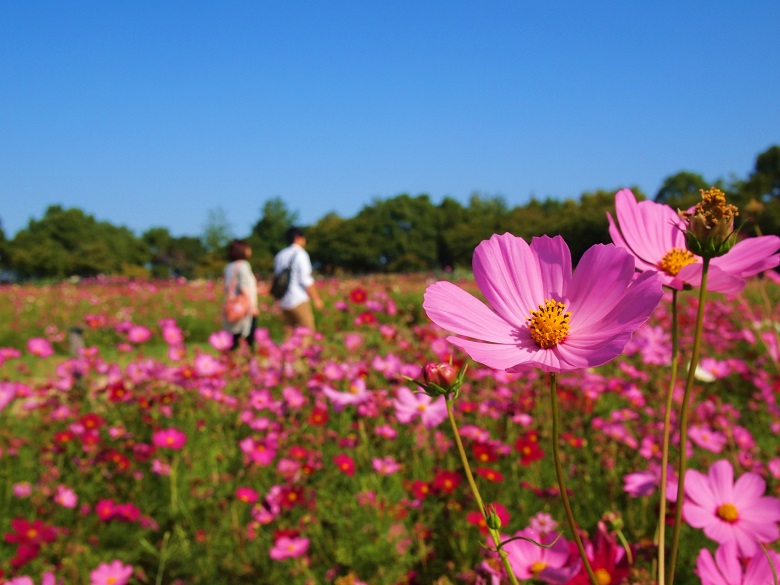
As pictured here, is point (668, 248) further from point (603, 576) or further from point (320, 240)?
point (320, 240)

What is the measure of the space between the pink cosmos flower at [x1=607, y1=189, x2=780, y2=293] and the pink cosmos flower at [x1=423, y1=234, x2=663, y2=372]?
43 millimetres

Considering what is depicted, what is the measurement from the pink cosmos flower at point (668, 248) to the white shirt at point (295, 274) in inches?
182

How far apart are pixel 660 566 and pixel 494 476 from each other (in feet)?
4.94

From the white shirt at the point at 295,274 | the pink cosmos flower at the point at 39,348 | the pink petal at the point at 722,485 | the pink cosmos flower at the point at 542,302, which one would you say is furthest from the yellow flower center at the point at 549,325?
the white shirt at the point at 295,274

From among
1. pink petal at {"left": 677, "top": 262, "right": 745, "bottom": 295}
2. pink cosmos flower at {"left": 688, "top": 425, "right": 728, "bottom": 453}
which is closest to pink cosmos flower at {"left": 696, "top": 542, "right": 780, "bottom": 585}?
pink petal at {"left": 677, "top": 262, "right": 745, "bottom": 295}

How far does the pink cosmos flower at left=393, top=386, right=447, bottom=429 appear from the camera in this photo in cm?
175

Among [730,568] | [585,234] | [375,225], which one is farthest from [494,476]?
[375,225]

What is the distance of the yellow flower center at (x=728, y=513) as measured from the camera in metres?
0.71

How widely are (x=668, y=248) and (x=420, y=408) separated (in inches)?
58.6

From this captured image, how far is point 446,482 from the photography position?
1.61 metres

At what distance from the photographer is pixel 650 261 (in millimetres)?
505

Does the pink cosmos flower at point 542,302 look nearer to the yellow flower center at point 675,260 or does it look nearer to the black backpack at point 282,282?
the yellow flower center at point 675,260

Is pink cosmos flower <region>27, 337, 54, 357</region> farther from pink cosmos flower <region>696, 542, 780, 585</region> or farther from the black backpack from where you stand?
pink cosmos flower <region>696, 542, 780, 585</region>

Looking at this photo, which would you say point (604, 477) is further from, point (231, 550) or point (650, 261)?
point (650, 261)
